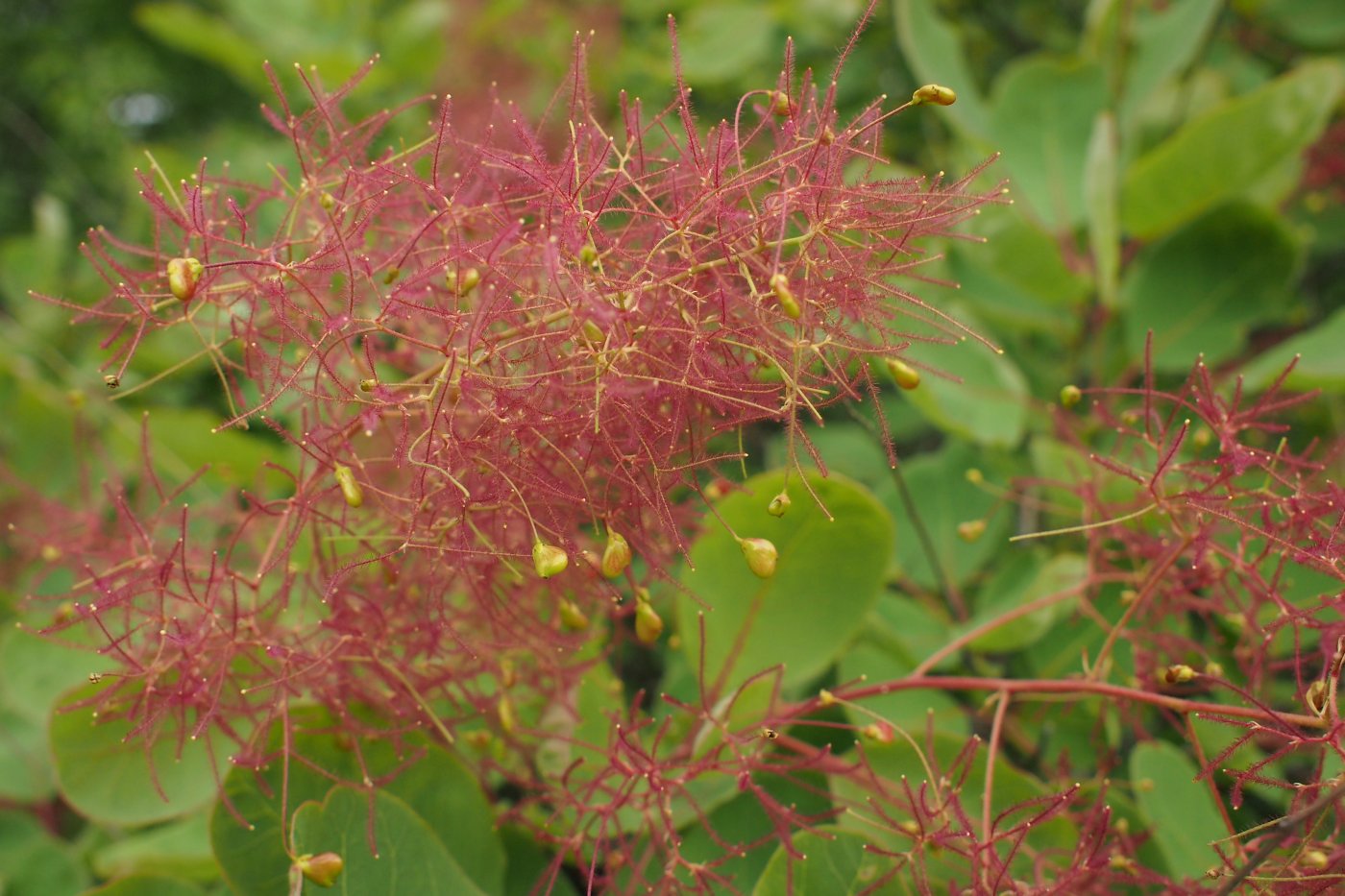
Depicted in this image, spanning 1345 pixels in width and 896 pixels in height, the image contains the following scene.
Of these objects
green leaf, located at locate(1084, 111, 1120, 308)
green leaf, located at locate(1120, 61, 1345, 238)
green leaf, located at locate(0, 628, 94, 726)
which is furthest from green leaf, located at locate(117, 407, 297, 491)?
green leaf, located at locate(1120, 61, 1345, 238)

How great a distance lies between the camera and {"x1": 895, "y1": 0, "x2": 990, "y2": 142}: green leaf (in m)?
1.72

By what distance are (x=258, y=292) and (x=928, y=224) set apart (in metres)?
0.57

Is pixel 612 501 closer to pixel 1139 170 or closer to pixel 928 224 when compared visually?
pixel 928 224

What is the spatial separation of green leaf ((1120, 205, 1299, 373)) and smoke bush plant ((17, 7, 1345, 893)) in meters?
0.48

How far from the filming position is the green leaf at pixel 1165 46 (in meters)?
1.71

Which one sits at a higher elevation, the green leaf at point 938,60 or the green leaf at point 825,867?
the green leaf at point 938,60

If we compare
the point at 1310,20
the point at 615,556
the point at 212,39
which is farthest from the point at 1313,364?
the point at 212,39

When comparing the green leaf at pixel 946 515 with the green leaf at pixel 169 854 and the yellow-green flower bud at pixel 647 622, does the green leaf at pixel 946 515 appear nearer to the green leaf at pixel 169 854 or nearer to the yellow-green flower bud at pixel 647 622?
the yellow-green flower bud at pixel 647 622

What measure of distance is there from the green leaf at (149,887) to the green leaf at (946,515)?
93 cm

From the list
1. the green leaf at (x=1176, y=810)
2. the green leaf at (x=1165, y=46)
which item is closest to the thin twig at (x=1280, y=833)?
the green leaf at (x=1176, y=810)

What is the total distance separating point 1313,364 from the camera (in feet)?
4.65

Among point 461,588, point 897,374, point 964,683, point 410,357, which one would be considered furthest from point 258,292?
point 964,683

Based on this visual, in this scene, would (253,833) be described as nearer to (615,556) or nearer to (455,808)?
(455,808)

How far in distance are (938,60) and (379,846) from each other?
142 centimetres
